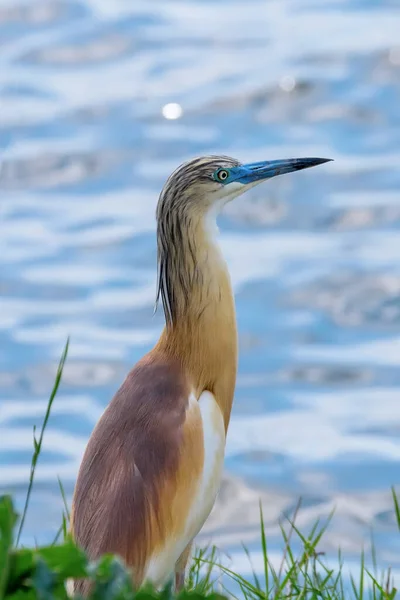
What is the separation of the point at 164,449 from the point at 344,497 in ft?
15.0

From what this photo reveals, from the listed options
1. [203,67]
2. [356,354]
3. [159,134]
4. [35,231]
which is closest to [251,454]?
[356,354]

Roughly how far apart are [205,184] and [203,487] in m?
0.85

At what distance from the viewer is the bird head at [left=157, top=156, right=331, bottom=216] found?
14.0 feet

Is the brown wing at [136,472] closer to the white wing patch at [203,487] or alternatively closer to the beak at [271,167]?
the white wing patch at [203,487]

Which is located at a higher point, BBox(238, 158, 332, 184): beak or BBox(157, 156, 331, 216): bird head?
BBox(238, 158, 332, 184): beak

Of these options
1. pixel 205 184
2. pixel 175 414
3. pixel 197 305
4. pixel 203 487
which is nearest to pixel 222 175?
pixel 205 184

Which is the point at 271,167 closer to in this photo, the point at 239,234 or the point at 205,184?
the point at 205,184

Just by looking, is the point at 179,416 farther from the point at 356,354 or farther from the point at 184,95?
the point at 184,95

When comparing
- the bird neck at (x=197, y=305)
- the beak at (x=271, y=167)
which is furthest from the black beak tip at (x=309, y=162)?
the bird neck at (x=197, y=305)

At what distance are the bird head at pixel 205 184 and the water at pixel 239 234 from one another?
11.0 ft

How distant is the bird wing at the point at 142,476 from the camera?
3.84 meters

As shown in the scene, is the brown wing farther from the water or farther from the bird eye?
the water

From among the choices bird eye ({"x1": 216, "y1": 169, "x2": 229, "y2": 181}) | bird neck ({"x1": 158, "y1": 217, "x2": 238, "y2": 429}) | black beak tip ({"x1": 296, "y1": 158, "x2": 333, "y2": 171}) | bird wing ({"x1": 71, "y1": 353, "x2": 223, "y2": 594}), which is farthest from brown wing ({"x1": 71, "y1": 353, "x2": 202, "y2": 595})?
black beak tip ({"x1": 296, "y1": 158, "x2": 333, "y2": 171})

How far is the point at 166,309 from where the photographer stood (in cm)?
436
